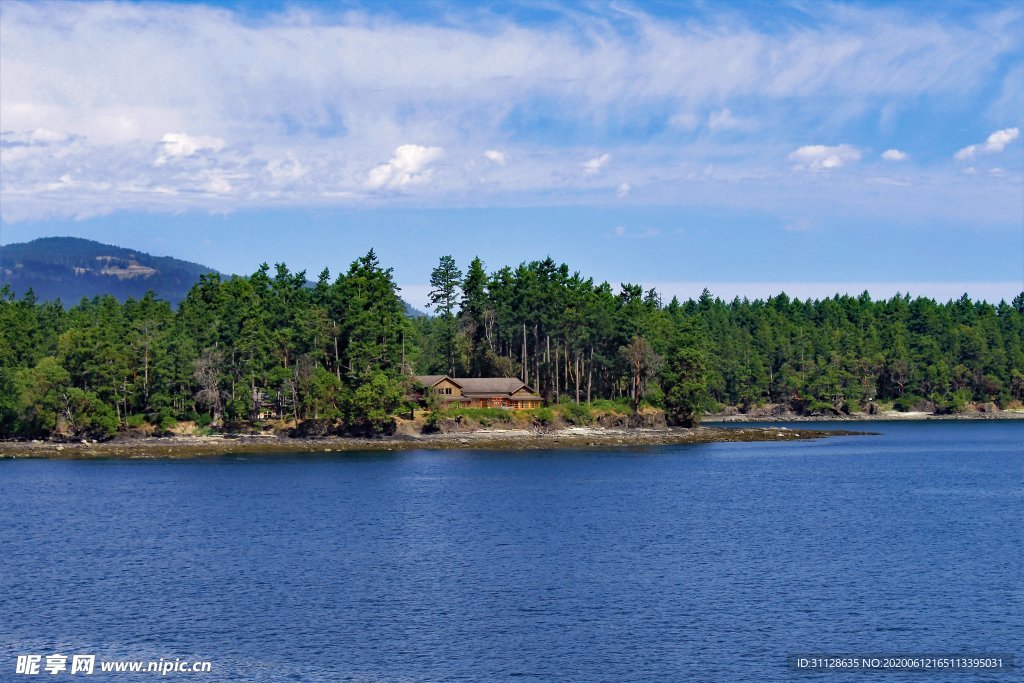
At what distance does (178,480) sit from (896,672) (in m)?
60.8

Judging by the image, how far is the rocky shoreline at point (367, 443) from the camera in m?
99.5

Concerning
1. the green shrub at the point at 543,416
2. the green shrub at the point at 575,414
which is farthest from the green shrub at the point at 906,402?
the green shrub at the point at 543,416

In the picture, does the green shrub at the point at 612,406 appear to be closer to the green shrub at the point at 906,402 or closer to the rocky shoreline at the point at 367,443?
the rocky shoreline at the point at 367,443

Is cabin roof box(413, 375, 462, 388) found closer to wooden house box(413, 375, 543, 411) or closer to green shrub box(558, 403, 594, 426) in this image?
wooden house box(413, 375, 543, 411)

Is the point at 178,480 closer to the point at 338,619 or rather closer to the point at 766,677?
the point at 338,619

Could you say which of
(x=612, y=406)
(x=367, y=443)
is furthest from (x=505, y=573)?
(x=612, y=406)

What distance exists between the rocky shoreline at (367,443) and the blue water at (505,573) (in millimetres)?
17696

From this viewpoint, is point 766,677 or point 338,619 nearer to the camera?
point 766,677

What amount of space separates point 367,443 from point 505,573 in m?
66.2

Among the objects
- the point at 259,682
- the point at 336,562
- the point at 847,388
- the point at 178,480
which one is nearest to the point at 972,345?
the point at 847,388

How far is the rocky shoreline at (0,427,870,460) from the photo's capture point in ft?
326

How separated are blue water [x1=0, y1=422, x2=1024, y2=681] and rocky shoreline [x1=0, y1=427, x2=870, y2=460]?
17.7 metres

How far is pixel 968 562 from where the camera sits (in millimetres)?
46062

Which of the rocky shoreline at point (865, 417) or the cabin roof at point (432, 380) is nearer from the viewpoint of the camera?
the cabin roof at point (432, 380)
